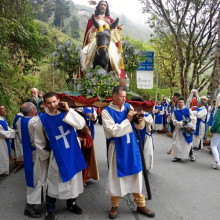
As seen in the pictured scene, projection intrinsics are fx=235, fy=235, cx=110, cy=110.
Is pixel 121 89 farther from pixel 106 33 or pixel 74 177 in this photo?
pixel 106 33

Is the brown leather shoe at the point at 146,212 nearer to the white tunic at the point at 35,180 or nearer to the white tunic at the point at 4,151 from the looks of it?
the white tunic at the point at 35,180

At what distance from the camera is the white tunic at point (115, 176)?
3455 millimetres

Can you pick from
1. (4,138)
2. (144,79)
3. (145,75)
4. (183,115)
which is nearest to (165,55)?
(145,75)

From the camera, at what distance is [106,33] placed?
5484 mm

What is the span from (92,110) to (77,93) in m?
1.53

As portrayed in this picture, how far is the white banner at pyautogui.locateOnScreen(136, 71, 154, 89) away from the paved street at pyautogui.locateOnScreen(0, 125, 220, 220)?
19.3ft

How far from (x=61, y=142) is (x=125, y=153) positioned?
969mm

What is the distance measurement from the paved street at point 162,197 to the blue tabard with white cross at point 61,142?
0.86 m

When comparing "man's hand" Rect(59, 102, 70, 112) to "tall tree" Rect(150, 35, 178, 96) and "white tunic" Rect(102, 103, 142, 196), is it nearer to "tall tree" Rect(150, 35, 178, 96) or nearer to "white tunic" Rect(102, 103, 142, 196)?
"white tunic" Rect(102, 103, 142, 196)

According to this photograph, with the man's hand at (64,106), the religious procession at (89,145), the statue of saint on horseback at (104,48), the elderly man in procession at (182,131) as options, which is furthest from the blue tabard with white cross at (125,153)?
the elderly man in procession at (182,131)

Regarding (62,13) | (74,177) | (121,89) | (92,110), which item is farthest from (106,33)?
(62,13)

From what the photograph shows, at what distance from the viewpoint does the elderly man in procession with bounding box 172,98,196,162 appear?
659 centimetres

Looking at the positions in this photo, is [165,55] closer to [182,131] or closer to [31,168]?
[182,131]

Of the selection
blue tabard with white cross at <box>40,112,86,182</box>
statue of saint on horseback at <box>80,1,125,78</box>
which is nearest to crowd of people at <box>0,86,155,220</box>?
blue tabard with white cross at <box>40,112,86,182</box>
